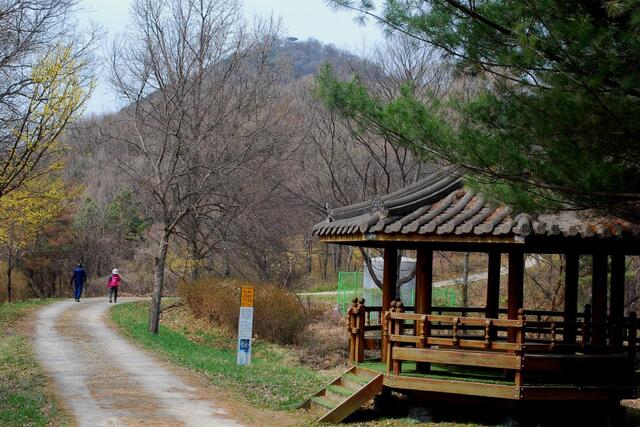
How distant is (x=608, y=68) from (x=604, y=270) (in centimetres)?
510

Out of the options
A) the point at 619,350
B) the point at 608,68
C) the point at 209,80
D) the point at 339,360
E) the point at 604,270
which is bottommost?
the point at 339,360

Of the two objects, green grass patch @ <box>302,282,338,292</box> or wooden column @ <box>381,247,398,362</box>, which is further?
green grass patch @ <box>302,282,338,292</box>

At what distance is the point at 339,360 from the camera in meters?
20.2

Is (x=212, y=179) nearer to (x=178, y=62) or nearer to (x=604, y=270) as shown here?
(x=178, y=62)

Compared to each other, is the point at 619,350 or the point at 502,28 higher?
the point at 502,28

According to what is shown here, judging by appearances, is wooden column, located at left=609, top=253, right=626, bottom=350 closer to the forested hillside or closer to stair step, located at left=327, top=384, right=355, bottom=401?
stair step, located at left=327, top=384, right=355, bottom=401

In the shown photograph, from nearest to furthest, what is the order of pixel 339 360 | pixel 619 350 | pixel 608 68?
pixel 608 68 < pixel 619 350 < pixel 339 360

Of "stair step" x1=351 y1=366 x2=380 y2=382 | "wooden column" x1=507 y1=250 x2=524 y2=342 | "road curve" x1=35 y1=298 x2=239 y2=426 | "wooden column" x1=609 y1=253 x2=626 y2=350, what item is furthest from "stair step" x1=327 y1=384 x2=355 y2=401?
"wooden column" x1=609 y1=253 x2=626 y2=350

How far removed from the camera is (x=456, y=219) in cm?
1069

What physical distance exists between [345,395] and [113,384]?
433 cm

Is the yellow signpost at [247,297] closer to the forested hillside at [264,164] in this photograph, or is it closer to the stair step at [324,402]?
the stair step at [324,402]

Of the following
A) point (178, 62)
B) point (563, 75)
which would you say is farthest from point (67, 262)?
point (563, 75)

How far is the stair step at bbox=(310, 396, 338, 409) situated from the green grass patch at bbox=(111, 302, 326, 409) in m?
0.38

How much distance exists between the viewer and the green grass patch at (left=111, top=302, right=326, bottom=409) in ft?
43.6
